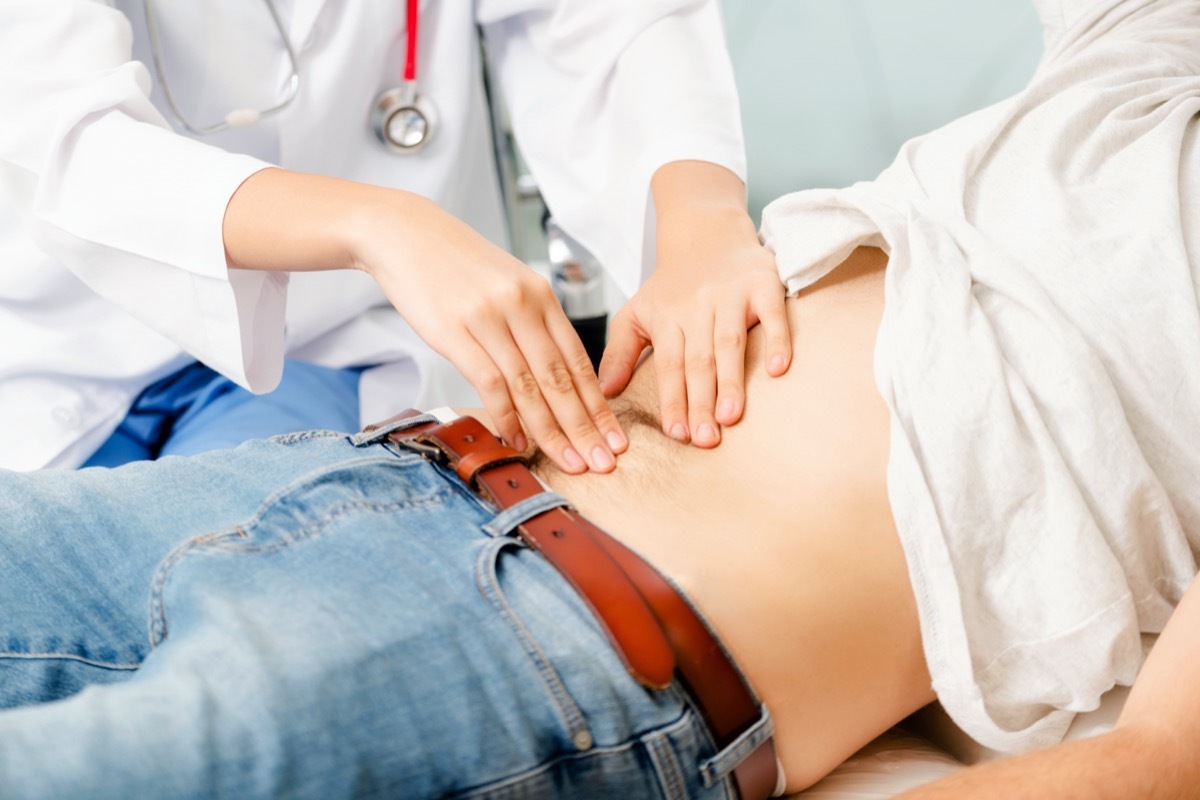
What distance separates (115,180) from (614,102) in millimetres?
614

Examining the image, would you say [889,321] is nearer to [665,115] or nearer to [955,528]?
[955,528]

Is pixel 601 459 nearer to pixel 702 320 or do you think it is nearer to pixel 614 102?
pixel 702 320

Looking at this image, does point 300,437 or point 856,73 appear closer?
point 300,437

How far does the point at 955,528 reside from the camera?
657mm

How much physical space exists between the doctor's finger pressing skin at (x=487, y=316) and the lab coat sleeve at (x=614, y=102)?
1.34 feet

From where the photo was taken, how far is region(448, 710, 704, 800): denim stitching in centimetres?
54

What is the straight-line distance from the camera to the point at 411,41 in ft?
4.00

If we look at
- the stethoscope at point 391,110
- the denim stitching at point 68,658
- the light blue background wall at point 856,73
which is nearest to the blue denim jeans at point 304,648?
the denim stitching at point 68,658

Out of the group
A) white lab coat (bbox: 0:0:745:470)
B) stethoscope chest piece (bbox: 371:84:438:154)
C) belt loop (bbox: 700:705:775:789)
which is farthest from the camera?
stethoscope chest piece (bbox: 371:84:438:154)

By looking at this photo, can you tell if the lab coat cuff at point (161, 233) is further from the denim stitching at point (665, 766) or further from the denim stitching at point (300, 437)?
the denim stitching at point (665, 766)

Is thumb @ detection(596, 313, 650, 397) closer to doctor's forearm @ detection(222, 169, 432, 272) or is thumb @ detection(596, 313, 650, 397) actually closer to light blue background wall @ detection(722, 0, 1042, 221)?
doctor's forearm @ detection(222, 169, 432, 272)

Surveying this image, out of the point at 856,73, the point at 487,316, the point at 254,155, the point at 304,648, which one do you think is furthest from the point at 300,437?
the point at 856,73

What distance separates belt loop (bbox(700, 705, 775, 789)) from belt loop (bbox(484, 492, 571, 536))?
0.19 m

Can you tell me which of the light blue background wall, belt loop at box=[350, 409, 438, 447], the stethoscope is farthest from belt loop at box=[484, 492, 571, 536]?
the light blue background wall
